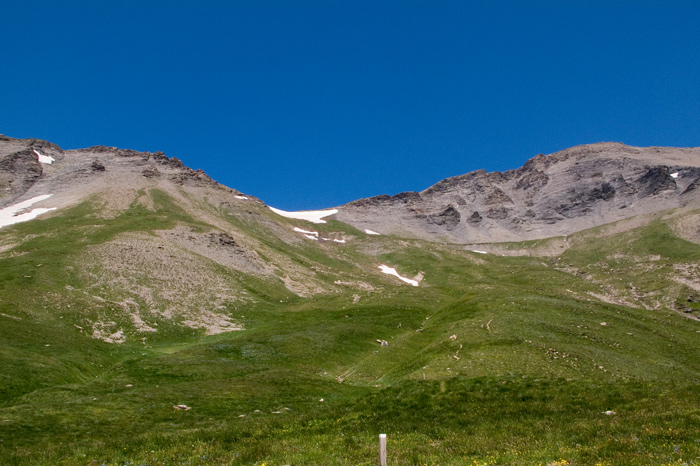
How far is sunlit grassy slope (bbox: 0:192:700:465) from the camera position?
15938 mm

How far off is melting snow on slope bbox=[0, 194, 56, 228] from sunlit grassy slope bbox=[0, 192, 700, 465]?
140ft

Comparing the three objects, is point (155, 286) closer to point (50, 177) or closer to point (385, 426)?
point (385, 426)

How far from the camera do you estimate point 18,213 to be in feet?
449

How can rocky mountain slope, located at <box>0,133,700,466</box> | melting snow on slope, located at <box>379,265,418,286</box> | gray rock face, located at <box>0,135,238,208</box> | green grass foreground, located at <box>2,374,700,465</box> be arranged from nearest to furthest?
green grass foreground, located at <box>2,374,700,465</box>
rocky mountain slope, located at <box>0,133,700,466</box>
melting snow on slope, located at <box>379,265,418,286</box>
gray rock face, located at <box>0,135,238,208</box>

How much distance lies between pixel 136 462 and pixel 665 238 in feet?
644

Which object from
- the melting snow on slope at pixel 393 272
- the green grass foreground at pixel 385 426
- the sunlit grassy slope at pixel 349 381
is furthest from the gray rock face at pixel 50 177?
the green grass foreground at pixel 385 426

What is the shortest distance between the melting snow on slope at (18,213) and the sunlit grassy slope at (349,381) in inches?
1674

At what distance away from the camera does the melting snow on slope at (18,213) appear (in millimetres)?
127562

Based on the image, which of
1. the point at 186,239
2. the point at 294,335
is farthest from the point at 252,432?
the point at 186,239

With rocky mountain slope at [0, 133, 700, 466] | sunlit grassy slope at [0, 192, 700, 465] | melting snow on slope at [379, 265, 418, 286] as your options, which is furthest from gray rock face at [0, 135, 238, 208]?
melting snow on slope at [379, 265, 418, 286]

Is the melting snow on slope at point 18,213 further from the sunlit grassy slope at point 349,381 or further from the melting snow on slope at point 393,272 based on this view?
the melting snow on slope at point 393,272

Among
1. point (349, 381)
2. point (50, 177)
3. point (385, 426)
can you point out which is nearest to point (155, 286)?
point (349, 381)

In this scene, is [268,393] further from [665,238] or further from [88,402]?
[665,238]

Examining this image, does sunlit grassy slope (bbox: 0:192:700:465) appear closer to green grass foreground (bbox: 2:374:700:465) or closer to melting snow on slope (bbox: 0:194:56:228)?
green grass foreground (bbox: 2:374:700:465)
